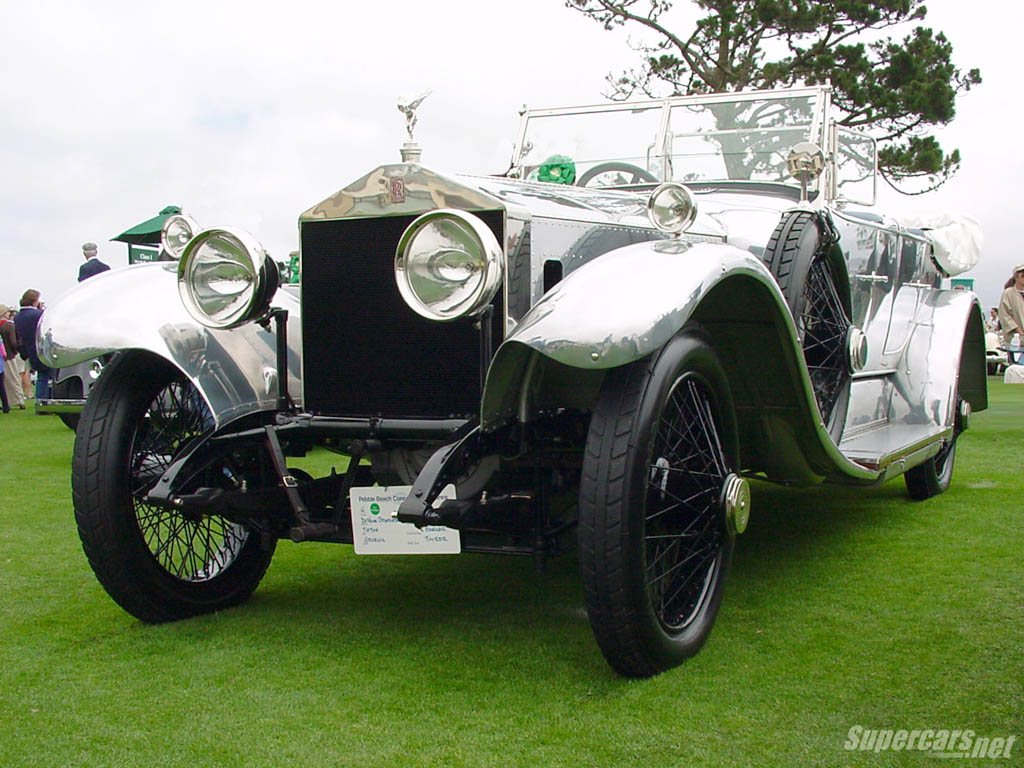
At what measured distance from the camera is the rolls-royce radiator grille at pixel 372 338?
303cm

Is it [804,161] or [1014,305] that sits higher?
[804,161]

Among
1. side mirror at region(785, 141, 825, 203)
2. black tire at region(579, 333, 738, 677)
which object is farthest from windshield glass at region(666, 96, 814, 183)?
black tire at region(579, 333, 738, 677)

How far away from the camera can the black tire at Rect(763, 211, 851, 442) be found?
3592mm

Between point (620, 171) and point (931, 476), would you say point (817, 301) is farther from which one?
point (931, 476)

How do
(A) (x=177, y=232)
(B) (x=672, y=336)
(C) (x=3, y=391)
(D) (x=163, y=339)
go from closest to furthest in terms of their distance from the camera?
(B) (x=672, y=336) < (D) (x=163, y=339) < (A) (x=177, y=232) < (C) (x=3, y=391)

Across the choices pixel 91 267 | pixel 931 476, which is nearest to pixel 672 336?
pixel 931 476

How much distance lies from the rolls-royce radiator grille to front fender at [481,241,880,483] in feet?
0.90

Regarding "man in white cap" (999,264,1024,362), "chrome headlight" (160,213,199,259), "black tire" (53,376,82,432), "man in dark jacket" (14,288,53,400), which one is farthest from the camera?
→ "man in dark jacket" (14,288,53,400)

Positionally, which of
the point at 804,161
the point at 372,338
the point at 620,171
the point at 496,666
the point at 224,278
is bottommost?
the point at 496,666

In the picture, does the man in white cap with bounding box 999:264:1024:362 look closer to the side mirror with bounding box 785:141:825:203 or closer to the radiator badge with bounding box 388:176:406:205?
the side mirror with bounding box 785:141:825:203

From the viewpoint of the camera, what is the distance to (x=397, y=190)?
10.2 feet

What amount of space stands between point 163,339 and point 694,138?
9.45ft

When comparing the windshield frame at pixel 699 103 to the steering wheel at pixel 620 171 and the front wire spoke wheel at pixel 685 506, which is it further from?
the front wire spoke wheel at pixel 685 506

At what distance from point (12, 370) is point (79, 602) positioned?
11.2 metres
